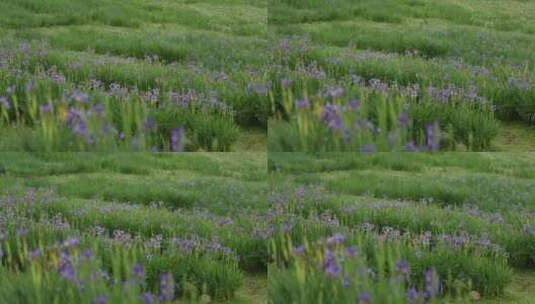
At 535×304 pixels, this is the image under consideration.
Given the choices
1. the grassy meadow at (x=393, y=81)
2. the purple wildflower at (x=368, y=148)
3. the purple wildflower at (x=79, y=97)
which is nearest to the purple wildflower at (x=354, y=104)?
the grassy meadow at (x=393, y=81)

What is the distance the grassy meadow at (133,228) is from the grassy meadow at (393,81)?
70cm

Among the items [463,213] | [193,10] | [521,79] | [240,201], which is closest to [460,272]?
[463,213]

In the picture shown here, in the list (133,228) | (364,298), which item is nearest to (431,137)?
(364,298)

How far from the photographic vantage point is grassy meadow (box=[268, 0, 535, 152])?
6.86m

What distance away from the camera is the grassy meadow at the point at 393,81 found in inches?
270

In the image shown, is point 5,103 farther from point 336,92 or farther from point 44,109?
point 336,92

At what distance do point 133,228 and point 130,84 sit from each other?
1.69 metres

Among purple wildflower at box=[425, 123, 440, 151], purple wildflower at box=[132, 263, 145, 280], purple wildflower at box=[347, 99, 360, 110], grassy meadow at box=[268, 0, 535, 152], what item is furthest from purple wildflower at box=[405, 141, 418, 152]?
purple wildflower at box=[132, 263, 145, 280]

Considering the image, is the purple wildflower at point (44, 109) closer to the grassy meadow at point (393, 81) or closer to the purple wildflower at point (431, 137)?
the grassy meadow at point (393, 81)

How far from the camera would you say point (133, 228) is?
23.8ft

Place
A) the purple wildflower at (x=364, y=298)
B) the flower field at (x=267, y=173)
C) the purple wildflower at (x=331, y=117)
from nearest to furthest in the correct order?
the purple wildflower at (x=364, y=298)
the flower field at (x=267, y=173)
the purple wildflower at (x=331, y=117)

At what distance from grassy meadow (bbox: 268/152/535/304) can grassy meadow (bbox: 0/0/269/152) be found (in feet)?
2.50

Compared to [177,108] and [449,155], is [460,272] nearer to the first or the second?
[449,155]

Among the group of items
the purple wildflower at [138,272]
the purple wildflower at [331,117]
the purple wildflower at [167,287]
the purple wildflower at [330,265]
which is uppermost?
the purple wildflower at [331,117]
